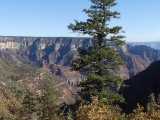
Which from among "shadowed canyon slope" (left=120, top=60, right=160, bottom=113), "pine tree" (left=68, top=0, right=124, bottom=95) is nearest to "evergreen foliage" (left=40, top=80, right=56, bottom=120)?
"pine tree" (left=68, top=0, right=124, bottom=95)

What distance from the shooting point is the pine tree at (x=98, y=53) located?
2958cm

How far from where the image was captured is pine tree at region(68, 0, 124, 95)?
29.6 metres

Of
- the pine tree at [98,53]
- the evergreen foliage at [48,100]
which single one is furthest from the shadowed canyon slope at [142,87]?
the pine tree at [98,53]

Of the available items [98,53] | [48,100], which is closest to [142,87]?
[48,100]

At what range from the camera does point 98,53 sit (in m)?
29.4

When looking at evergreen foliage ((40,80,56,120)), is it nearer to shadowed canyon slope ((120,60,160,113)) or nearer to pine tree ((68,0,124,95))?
pine tree ((68,0,124,95))

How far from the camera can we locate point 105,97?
29.8m

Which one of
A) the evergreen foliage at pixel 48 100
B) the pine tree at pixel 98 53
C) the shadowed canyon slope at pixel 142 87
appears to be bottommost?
the shadowed canyon slope at pixel 142 87

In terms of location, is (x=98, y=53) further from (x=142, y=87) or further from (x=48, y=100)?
(x=142, y=87)

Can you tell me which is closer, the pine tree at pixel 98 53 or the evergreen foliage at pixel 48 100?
the pine tree at pixel 98 53

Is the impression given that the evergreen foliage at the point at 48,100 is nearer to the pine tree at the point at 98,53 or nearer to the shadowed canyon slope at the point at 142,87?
the pine tree at the point at 98,53

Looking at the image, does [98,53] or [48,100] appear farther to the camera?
[48,100]

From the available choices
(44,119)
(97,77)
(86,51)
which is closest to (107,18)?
(86,51)

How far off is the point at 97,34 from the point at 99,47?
1.40m
